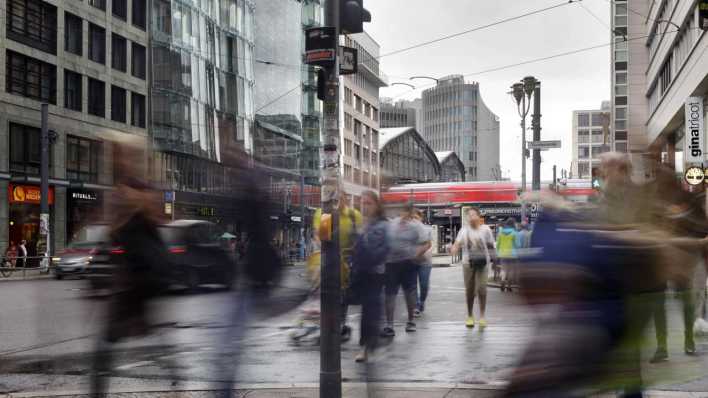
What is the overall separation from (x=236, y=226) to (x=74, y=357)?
14.6 ft

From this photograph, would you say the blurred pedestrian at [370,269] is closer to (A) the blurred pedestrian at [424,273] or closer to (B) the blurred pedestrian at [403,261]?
(B) the blurred pedestrian at [403,261]

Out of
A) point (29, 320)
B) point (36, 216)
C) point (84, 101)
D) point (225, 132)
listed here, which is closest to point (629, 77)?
point (84, 101)

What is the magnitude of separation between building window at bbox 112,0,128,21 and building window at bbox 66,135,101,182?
7.38 metres

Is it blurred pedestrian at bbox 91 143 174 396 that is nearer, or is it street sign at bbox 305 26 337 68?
blurred pedestrian at bbox 91 143 174 396

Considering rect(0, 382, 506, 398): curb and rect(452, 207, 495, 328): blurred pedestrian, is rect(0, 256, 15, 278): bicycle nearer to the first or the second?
rect(452, 207, 495, 328): blurred pedestrian

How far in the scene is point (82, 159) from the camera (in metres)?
40.7

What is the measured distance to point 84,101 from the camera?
39906mm

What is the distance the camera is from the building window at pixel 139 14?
147 feet

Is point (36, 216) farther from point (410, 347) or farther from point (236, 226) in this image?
point (236, 226)

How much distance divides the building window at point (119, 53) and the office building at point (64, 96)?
55 millimetres

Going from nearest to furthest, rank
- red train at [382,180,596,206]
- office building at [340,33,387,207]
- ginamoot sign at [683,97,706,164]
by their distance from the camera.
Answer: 1. ginamoot sign at [683,97,706,164]
2. red train at [382,180,596,206]
3. office building at [340,33,387,207]

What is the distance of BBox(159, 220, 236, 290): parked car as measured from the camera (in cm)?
572

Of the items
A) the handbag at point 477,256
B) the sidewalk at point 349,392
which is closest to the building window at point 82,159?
the handbag at point 477,256

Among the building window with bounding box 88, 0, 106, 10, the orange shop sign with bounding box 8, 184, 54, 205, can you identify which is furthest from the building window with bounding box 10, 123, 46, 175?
the building window with bounding box 88, 0, 106, 10
